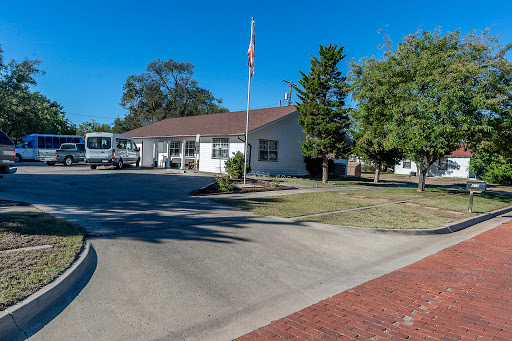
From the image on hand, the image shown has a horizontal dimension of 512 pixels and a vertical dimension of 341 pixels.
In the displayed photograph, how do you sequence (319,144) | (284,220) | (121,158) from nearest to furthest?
1. (284,220)
2. (319,144)
3. (121,158)

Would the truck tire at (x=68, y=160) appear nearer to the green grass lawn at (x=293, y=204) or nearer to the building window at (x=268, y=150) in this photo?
the building window at (x=268, y=150)

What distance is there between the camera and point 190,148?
84.3 feet

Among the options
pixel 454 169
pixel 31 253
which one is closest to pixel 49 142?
pixel 31 253

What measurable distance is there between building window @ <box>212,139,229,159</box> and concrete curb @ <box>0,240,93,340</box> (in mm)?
18095

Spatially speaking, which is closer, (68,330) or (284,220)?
(68,330)

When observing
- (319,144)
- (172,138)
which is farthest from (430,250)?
(172,138)

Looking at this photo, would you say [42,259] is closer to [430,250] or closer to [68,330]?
[68,330]

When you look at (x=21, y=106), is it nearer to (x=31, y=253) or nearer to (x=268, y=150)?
(x=268, y=150)

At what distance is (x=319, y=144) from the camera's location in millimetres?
19266

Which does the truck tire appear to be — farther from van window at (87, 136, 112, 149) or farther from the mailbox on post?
the mailbox on post

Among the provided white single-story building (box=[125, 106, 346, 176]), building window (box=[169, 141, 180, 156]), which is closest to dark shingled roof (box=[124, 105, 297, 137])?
white single-story building (box=[125, 106, 346, 176])

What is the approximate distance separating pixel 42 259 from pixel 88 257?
591 mm

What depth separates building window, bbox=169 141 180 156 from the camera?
26.7 metres

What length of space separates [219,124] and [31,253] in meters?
20.9
